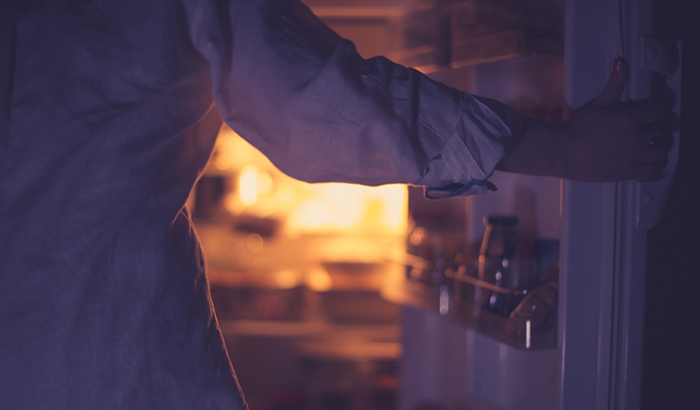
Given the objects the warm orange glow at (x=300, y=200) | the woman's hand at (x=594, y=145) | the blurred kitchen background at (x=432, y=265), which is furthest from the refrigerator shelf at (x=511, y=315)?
the warm orange glow at (x=300, y=200)

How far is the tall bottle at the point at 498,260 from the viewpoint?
80 centimetres

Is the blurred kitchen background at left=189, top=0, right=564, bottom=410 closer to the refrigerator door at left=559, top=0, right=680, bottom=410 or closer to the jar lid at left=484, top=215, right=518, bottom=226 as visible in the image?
the jar lid at left=484, top=215, right=518, bottom=226

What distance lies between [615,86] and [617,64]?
0.10 feet

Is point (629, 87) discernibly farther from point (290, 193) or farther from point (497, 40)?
point (290, 193)

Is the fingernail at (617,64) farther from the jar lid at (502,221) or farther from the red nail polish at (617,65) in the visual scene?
the jar lid at (502,221)

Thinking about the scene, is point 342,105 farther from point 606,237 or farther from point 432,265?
point 432,265

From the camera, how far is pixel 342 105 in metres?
0.50

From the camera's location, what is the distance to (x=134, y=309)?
1.65ft

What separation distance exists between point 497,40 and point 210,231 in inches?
71.3

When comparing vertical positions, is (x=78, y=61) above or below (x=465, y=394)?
above

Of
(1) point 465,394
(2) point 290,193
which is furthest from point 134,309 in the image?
(2) point 290,193

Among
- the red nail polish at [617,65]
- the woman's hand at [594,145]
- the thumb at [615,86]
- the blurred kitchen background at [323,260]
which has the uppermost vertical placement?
the red nail polish at [617,65]

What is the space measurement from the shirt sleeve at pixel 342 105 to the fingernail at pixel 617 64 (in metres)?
0.17

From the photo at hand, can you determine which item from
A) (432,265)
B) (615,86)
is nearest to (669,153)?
(615,86)
